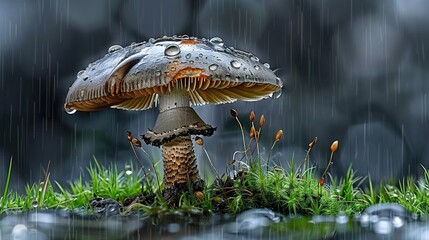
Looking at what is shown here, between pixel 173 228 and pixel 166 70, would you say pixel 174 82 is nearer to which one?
pixel 166 70

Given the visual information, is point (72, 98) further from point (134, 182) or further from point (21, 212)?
point (134, 182)

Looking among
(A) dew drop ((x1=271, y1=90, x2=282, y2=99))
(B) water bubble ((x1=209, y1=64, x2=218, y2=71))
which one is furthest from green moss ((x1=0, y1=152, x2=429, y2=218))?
(B) water bubble ((x1=209, y1=64, x2=218, y2=71))

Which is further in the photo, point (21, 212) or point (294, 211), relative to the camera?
point (21, 212)

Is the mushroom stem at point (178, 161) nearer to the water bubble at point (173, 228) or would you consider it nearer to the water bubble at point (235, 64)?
the water bubble at point (235, 64)

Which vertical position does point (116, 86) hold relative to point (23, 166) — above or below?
above

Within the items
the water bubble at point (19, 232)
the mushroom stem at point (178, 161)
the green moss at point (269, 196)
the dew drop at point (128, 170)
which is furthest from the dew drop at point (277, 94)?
the water bubble at point (19, 232)

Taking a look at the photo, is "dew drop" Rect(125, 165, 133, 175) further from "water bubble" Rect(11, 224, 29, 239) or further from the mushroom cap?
"water bubble" Rect(11, 224, 29, 239)

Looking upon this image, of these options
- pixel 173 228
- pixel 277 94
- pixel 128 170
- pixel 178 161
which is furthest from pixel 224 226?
pixel 128 170

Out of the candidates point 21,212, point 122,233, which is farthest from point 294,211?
point 21,212
